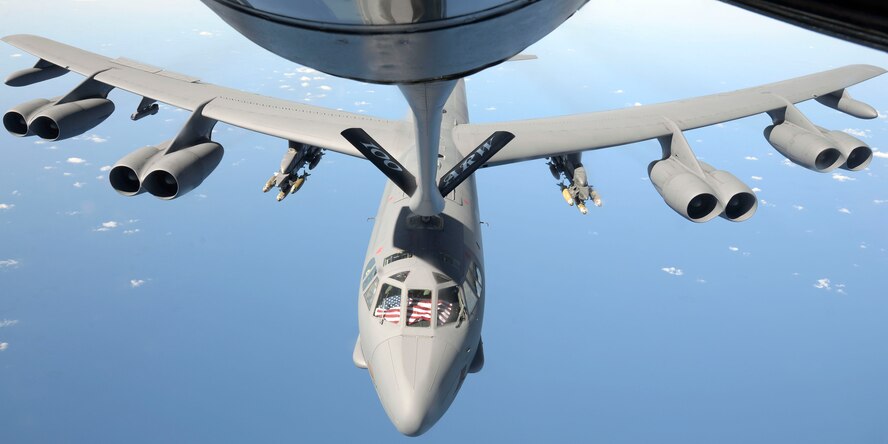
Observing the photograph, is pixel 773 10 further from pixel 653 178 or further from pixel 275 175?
pixel 275 175

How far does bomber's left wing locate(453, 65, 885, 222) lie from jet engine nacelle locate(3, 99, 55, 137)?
9.98 m

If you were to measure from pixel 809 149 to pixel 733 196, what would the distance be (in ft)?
11.2

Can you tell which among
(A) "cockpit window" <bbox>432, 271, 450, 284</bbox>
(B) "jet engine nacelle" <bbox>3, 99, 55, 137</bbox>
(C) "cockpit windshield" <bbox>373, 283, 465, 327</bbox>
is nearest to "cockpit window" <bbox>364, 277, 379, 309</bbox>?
(C) "cockpit windshield" <bbox>373, 283, 465, 327</bbox>

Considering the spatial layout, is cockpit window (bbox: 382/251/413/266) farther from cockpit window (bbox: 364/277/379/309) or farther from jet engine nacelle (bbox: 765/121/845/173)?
jet engine nacelle (bbox: 765/121/845/173)

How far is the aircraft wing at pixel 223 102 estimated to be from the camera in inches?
521

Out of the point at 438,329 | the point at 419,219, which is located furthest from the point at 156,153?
the point at 438,329

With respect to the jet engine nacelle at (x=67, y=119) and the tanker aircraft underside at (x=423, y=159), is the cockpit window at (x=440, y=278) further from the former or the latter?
the jet engine nacelle at (x=67, y=119)

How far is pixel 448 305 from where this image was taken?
9297 millimetres

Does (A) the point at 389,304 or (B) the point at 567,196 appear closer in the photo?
(A) the point at 389,304

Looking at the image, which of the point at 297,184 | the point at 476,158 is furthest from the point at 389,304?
the point at 297,184

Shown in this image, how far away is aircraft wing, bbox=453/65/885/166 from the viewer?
13195mm

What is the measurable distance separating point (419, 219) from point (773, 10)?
7.66 m

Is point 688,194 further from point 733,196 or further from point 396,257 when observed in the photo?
point 396,257

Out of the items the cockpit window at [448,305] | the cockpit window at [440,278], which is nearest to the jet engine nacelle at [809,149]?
the cockpit window at [448,305]
